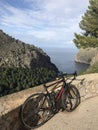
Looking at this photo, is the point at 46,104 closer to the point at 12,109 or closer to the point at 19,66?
the point at 12,109

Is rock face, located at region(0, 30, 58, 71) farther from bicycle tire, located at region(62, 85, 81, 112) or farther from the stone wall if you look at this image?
the stone wall

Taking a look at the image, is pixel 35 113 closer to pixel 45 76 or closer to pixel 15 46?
pixel 45 76

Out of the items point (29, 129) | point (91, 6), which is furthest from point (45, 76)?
point (91, 6)

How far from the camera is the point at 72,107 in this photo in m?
6.89

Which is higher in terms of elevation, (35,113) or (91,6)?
(91,6)

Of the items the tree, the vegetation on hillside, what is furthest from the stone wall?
the tree

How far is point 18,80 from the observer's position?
734 centimetres

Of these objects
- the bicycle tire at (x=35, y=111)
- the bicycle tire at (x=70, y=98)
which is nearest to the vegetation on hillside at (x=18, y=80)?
the bicycle tire at (x=70, y=98)

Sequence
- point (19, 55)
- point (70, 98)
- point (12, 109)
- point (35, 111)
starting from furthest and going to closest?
point (19, 55) → point (70, 98) → point (35, 111) → point (12, 109)

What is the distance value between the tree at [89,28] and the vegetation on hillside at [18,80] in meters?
12.8

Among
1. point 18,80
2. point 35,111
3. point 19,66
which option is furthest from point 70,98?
point 19,66

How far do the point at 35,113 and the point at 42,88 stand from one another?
2.80 feet

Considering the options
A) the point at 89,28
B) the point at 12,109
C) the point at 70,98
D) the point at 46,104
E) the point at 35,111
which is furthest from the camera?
the point at 89,28

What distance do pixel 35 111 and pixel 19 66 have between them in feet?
54.6
